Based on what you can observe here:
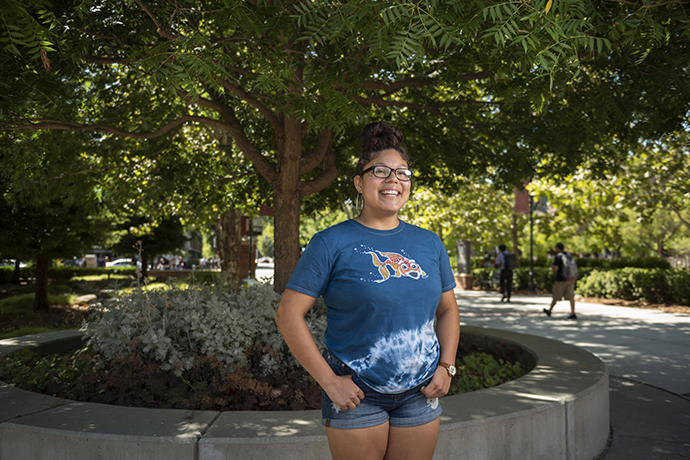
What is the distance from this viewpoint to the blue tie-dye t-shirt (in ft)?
6.05

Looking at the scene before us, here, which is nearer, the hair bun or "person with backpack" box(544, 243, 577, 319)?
the hair bun

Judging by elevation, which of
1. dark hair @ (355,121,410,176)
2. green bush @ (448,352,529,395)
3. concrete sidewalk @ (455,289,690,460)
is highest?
A: dark hair @ (355,121,410,176)

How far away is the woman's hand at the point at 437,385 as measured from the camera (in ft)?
6.28

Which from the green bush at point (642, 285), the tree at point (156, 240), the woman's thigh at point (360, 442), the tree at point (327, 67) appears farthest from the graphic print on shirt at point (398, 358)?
the tree at point (156, 240)

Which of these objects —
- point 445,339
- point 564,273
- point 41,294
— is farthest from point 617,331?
point 41,294

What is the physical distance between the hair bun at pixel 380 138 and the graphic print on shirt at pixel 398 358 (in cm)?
76

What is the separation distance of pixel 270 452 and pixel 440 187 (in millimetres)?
9483

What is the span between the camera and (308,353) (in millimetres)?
1810

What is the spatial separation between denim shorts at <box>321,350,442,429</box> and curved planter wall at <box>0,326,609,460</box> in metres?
1.28

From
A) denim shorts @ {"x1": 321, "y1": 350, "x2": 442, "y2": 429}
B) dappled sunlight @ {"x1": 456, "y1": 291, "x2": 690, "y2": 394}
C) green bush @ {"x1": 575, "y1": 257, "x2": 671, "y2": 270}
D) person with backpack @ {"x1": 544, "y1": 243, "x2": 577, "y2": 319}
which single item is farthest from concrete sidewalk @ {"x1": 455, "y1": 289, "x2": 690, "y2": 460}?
green bush @ {"x1": 575, "y1": 257, "x2": 671, "y2": 270}

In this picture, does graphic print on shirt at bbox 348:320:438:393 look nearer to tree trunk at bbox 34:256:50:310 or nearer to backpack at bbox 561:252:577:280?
backpack at bbox 561:252:577:280

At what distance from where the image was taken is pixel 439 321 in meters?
2.15

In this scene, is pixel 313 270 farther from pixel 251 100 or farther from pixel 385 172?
pixel 251 100

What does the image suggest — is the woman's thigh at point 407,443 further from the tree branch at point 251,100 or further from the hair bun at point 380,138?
the tree branch at point 251,100
